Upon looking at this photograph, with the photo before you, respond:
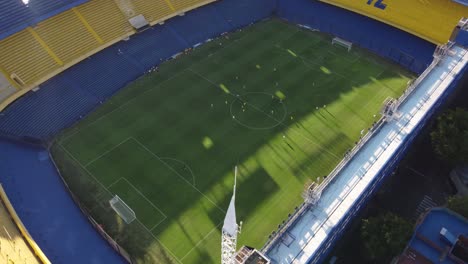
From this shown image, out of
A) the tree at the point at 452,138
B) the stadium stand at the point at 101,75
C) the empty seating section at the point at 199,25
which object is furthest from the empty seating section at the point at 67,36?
the tree at the point at 452,138

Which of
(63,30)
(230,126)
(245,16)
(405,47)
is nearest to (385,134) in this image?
(230,126)

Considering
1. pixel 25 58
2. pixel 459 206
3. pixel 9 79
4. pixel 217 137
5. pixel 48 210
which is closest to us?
pixel 459 206

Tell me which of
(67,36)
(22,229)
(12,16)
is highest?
(67,36)

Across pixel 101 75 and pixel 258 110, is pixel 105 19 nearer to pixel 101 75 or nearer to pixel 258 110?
pixel 101 75

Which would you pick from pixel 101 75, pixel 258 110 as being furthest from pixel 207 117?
pixel 101 75

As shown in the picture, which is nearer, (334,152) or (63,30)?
(334,152)

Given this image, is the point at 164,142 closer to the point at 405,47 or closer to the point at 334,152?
the point at 334,152
